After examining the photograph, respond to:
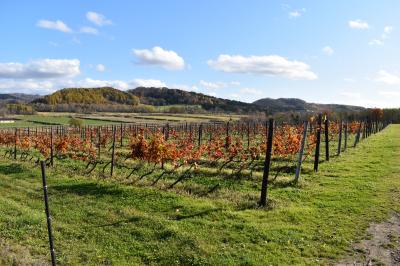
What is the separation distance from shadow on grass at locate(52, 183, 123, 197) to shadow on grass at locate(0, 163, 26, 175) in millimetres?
4343

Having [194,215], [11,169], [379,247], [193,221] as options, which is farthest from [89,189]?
[379,247]

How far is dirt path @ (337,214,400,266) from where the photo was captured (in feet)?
24.2

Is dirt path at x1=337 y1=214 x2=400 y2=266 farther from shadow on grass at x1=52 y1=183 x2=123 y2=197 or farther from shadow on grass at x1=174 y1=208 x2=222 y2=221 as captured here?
shadow on grass at x1=52 y1=183 x2=123 y2=197

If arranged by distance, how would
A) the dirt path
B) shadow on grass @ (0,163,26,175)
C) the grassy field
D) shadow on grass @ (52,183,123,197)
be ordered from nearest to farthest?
the dirt path, the grassy field, shadow on grass @ (52,183,123,197), shadow on grass @ (0,163,26,175)

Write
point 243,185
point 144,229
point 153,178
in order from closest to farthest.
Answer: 1. point 144,229
2. point 243,185
3. point 153,178

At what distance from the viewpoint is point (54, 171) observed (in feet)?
55.6

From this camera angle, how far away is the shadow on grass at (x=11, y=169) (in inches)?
674

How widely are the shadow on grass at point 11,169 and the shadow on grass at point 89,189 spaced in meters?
4.34

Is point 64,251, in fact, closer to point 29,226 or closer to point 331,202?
point 29,226

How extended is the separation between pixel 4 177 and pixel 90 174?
3.38m

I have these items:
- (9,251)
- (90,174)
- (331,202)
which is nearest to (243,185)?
(331,202)

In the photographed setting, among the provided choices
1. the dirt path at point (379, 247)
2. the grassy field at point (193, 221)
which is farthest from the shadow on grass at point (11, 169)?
the dirt path at point (379, 247)

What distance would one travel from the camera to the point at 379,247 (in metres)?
8.02

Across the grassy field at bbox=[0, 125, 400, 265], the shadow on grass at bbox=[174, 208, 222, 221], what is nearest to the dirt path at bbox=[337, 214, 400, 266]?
the grassy field at bbox=[0, 125, 400, 265]
